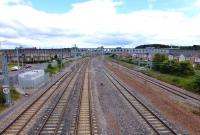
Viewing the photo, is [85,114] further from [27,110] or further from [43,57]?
[43,57]

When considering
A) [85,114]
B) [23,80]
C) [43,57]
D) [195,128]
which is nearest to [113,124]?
[85,114]

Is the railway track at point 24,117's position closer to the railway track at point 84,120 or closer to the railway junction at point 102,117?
the railway junction at point 102,117

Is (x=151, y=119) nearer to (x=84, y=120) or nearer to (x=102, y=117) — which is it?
(x=102, y=117)

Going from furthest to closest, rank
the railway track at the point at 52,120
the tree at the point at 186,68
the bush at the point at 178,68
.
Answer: the bush at the point at 178,68 → the tree at the point at 186,68 → the railway track at the point at 52,120

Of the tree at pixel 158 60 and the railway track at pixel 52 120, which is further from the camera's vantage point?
the tree at pixel 158 60

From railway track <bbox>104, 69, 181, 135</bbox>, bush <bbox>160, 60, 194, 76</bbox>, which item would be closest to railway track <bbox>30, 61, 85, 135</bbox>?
railway track <bbox>104, 69, 181, 135</bbox>

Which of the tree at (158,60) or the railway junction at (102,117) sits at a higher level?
the tree at (158,60)

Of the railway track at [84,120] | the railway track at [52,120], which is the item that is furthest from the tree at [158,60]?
the railway track at [52,120]

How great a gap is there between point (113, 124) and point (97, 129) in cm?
179

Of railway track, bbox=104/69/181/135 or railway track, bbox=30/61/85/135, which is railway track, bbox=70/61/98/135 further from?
railway track, bbox=104/69/181/135

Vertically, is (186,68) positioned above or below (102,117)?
above

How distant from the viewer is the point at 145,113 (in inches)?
912

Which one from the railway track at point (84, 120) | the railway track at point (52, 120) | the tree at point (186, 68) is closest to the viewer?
the railway track at point (84, 120)

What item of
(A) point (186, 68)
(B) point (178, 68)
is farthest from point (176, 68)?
(A) point (186, 68)
